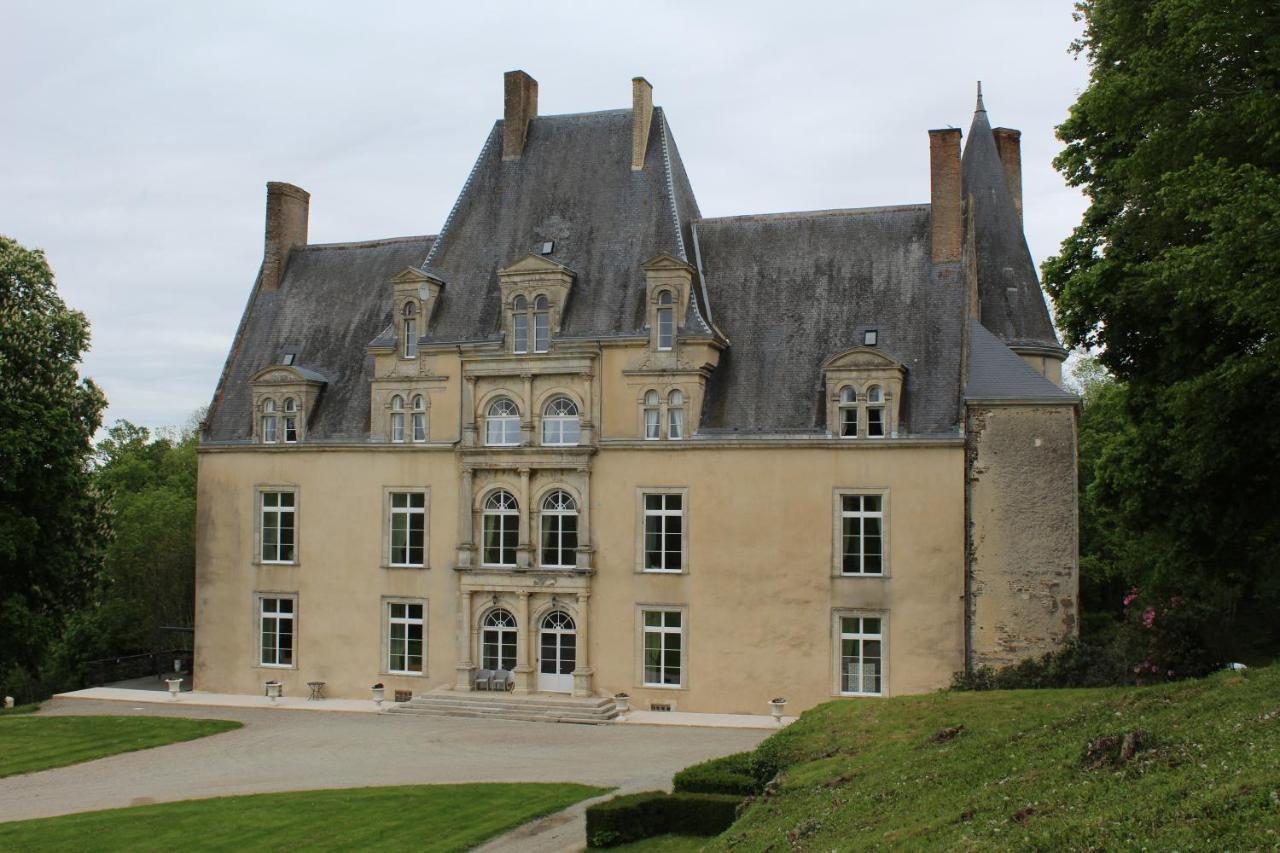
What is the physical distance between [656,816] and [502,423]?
17.2 metres

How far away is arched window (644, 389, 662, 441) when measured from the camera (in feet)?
105

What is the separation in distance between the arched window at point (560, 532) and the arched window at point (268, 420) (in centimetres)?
887

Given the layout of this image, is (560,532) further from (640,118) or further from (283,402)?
(640,118)

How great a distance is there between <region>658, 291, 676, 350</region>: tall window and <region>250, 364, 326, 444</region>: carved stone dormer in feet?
34.5

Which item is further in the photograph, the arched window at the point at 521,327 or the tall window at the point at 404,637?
the tall window at the point at 404,637

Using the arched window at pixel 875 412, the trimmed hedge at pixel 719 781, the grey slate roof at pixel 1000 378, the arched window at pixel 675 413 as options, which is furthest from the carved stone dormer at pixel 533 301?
the trimmed hedge at pixel 719 781

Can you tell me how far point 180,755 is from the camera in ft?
86.8

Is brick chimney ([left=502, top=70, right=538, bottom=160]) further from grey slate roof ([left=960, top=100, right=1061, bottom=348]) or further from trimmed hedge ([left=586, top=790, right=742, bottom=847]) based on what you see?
trimmed hedge ([left=586, top=790, right=742, bottom=847])

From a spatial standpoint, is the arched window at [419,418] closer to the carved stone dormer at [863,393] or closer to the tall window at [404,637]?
the tall window at [404,637]

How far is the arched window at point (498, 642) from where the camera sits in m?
32.9

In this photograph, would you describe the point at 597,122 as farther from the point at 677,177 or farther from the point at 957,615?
the point at 957,615

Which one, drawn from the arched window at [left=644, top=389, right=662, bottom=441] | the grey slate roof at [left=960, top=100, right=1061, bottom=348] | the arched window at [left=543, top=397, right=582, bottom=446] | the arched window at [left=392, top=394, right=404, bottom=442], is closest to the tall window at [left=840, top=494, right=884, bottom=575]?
the arched window at [left=644, top=389, right=662, bottom=441]

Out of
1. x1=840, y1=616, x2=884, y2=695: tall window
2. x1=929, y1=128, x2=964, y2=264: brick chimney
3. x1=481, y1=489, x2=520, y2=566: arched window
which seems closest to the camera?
x1=840, y1=616, x2=884, y2=695: tall window

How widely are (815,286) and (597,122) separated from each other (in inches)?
329
